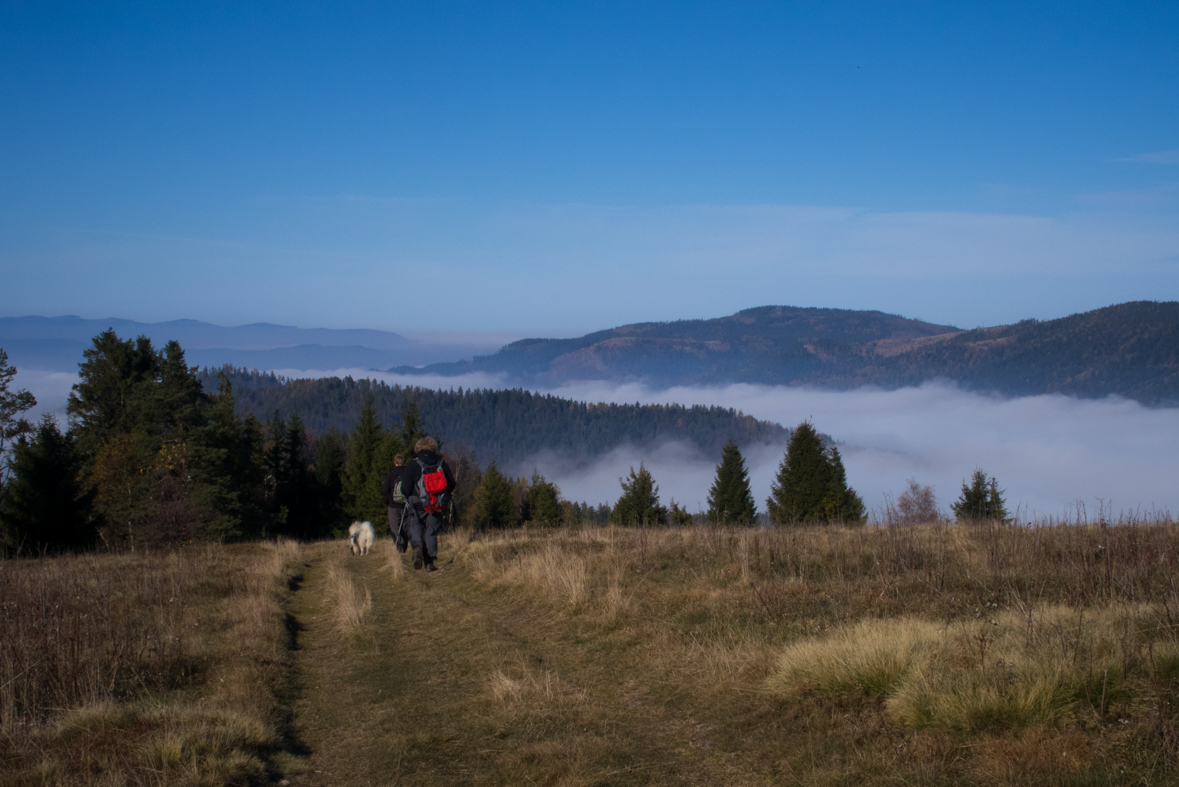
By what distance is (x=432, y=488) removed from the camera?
36.2 ft

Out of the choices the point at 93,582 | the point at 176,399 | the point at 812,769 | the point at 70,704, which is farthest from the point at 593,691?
the point at 176,399

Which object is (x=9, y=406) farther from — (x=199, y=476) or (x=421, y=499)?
(x=421, y=499)

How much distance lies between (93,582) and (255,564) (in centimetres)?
353

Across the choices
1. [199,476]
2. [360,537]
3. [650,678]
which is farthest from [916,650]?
[199,476]

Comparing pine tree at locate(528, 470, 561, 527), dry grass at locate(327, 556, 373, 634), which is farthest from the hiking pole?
pine tree at locate(528, 470, 561, 527)

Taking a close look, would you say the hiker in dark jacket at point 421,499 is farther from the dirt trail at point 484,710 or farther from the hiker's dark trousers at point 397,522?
the dirt trail at point 484,710

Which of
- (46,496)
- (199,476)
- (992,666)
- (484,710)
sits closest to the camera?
(992,666)

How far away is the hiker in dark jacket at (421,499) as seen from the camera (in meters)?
11.2

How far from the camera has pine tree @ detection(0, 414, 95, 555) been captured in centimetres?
2997

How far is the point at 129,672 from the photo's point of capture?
6180 mm

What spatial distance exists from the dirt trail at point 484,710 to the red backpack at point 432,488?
2.41 m

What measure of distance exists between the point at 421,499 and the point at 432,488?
0.36m

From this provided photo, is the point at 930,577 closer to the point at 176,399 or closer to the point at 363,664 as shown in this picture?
the point at 363,664

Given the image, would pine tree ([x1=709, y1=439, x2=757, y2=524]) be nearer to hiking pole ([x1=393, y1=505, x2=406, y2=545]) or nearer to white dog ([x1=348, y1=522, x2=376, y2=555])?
white dog ([x1=348, y1=522, x2=376, y2=555])
